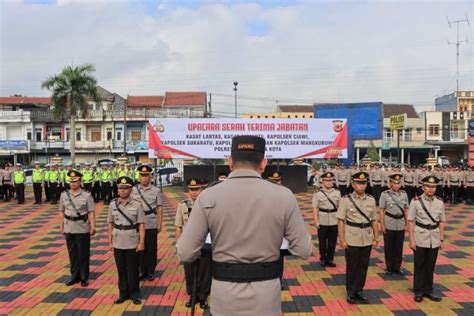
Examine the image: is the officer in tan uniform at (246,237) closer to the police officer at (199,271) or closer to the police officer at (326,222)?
the police officer at (199,271)

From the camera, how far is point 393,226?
22.4 ft

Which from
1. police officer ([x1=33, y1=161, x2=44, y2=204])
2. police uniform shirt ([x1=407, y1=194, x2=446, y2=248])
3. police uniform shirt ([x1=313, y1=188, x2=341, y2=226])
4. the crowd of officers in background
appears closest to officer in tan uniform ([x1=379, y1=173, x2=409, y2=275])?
police uniform shirt ([x1=313, y1=188, x2=341, y2=226])

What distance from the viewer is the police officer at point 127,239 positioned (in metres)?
5.52

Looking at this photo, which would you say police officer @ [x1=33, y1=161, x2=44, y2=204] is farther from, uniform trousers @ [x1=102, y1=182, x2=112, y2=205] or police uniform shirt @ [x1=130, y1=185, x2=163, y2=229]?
police uniform shirt @ [x1=130, y1=185, x2=163, y2=229]

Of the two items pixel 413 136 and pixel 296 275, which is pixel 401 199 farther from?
pixel 413 136

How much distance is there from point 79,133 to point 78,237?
3867 cm

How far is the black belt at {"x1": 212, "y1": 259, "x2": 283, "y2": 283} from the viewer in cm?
229

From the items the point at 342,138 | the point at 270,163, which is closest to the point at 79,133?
the point at 270,163

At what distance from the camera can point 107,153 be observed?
4191 cm

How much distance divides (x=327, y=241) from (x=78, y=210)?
406cm

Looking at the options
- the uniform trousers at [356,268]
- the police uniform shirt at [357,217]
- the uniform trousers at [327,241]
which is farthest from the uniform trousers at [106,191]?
the uniform trousers at [356,268]

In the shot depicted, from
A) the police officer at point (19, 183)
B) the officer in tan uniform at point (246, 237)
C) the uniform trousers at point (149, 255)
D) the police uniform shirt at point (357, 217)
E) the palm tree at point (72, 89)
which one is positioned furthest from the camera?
the palm tree at point (72, 89)

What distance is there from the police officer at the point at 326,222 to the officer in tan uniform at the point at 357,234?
63.9 inches

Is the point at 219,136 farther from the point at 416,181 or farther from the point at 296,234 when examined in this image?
the point at 296,234
